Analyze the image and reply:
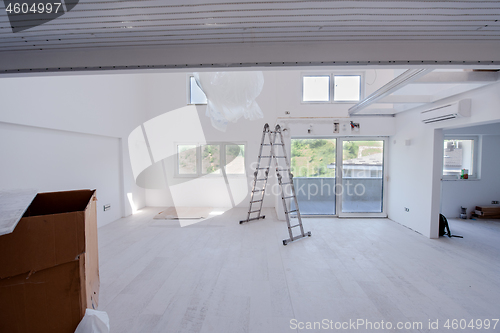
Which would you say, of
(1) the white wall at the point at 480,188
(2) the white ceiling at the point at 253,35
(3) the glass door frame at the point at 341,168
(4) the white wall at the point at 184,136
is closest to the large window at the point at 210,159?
(4) the white wall at the point at 184,136

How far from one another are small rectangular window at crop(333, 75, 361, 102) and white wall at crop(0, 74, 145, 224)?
16.2ft

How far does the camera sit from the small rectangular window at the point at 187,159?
642 centimetres

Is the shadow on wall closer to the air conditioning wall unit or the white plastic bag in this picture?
the air conditioning wall unit

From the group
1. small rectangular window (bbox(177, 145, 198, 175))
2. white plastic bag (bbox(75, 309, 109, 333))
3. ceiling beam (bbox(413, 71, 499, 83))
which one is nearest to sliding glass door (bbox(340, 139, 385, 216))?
ceiling beam (bbox(413, 71, 499, 83))

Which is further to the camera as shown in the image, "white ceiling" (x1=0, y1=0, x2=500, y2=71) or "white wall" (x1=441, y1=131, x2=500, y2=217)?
"white wall" (x1=441, y1=131, x2=500, y2=217)

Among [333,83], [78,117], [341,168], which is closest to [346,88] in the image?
[333,83]

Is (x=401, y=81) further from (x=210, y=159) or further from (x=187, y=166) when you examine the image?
(x=187, y=166)

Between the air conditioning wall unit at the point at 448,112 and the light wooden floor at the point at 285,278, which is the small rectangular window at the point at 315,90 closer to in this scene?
the air conditioning wall unit at the point at 448,112

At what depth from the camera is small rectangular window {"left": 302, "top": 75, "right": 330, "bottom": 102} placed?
5.64m

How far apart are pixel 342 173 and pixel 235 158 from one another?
2733 mm

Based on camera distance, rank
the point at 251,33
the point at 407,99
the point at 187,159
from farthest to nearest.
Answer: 1. the point at 187,159
2. the point at 407,99
3. the point at 251,33

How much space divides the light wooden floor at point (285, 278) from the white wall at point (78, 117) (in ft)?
4.17

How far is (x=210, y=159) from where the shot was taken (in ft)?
21.0

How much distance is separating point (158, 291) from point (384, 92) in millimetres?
3695
